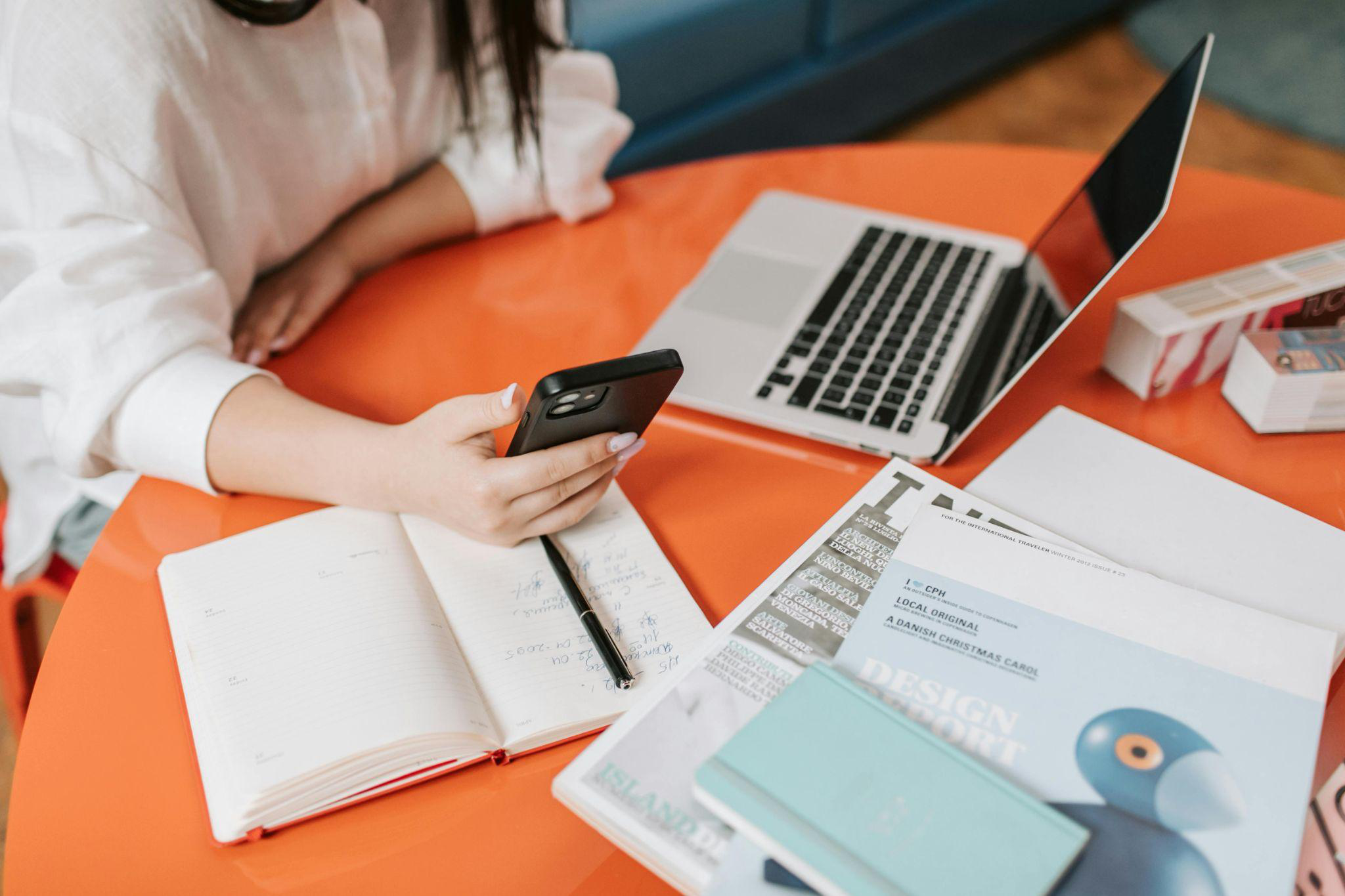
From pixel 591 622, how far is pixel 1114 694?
0.28 m

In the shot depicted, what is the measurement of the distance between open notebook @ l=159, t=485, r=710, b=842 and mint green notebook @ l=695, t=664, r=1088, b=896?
0.11 metres

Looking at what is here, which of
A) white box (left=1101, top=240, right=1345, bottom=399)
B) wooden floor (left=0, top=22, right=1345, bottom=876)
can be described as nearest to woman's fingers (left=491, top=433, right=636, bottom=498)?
white box (left=1101, top=240, right=1345, bottom=399)

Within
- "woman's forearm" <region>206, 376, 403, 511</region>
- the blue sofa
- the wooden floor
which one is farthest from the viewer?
the wooden floor

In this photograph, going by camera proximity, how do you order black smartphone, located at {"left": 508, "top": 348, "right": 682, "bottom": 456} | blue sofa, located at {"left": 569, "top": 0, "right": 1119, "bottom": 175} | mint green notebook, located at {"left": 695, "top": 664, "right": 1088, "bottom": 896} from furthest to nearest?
blue sofa, located at {"left": 569, "top": 0, "right": 1119, "bottom": 175}, black smartphone, located at {"left": 508, "top": 348, "right": 682, "bottom": 456}, mint green notebook, located at {"left": 695, "top": 664, "right": 1088, "bottom": 896}

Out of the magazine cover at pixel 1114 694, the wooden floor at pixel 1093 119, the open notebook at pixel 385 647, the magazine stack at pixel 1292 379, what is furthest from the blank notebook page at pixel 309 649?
the wooden floor at pixel 1093 119

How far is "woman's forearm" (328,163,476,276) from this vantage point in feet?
2.99

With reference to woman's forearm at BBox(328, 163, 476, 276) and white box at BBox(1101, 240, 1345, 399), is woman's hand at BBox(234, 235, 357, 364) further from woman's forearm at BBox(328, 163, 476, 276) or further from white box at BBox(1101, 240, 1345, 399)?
white box at BBox(1101, 240, 1345, 399)

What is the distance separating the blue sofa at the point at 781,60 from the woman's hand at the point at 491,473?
1.12 m

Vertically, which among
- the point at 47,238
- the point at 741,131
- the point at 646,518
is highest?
the point at 47,238

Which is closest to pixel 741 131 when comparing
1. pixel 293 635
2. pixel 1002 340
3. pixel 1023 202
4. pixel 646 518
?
pixel 1023 202

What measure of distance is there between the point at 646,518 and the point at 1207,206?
25.6 inches

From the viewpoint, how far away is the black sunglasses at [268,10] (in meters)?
0.73

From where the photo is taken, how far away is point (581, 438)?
1.94 ft

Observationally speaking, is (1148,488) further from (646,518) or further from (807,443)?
(646,518)
